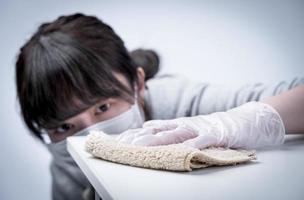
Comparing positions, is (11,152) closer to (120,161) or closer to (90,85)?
(90,85)

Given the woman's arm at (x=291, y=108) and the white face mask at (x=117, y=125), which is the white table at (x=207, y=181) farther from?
the white face mask at (x=117, y=125)

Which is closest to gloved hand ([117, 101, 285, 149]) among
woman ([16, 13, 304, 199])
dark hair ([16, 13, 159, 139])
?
woman ([16, 13, 304, 199])

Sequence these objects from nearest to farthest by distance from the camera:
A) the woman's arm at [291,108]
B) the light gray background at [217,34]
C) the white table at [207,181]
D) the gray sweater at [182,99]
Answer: the white table at [207,181], the woman's arm at [291,108], the gray sweater at [182,99], the light gray background at [217,34]

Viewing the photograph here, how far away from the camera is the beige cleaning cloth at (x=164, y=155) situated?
0.45 meters

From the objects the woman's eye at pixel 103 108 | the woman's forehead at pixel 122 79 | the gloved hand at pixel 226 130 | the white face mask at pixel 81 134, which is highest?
the gloved hand at pixel 226 130

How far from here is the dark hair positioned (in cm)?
107

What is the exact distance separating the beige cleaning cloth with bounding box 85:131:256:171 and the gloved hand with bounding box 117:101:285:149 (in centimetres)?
3

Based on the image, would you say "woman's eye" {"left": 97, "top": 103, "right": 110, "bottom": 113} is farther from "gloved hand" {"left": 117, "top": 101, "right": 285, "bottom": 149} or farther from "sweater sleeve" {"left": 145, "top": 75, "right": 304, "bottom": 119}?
"gloved hand" {"left": 117, "top": 101, "right": 285, "bottom": 149}

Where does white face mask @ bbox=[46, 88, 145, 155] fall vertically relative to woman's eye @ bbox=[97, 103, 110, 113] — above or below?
below

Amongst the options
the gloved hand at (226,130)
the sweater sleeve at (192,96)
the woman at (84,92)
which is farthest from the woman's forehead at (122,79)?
the gloved hand at (226,130)

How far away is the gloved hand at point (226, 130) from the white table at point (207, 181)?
49mm

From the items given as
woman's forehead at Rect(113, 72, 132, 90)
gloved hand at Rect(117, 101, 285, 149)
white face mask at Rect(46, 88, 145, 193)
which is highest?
gloved hand at Rect(117, 101, 285, 149)

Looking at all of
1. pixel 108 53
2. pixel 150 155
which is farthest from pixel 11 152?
pixel 150 155

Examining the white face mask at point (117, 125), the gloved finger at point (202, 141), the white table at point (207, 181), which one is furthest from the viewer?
the white face mask at point (117, 125)
